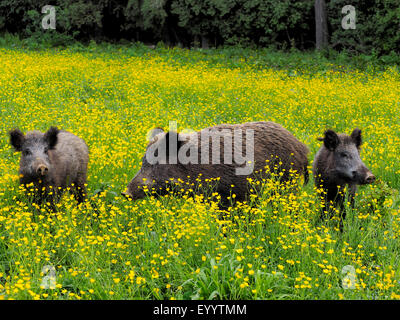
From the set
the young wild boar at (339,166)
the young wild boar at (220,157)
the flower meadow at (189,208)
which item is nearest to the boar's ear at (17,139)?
the flower meadow at (189,208)

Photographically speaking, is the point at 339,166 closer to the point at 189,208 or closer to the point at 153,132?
the point at 189,208

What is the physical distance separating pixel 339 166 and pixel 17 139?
406cm

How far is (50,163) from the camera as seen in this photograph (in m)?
5.61

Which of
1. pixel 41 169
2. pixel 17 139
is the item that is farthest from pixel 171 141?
pixel 17 139

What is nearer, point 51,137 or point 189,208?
point 189,208

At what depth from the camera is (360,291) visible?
369cm

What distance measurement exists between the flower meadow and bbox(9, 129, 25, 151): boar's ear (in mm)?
478

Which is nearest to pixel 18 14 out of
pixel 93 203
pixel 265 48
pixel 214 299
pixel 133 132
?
pixel 265 48

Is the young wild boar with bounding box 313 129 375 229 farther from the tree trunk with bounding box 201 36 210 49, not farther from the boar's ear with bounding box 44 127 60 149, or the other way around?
the tree trunk with bounding box 201 36 210 49

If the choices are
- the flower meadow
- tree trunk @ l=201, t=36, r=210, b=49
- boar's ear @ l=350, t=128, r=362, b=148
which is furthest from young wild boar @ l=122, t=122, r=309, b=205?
tree trunk @ l=201, t=36, r=210, b=49

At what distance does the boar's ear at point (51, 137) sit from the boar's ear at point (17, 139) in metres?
0.30

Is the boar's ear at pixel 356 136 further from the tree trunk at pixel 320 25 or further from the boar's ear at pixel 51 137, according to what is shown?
the tree trunk at pixel 320 25

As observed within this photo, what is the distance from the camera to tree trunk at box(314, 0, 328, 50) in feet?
64.0

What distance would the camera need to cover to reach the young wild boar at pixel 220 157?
534cm
